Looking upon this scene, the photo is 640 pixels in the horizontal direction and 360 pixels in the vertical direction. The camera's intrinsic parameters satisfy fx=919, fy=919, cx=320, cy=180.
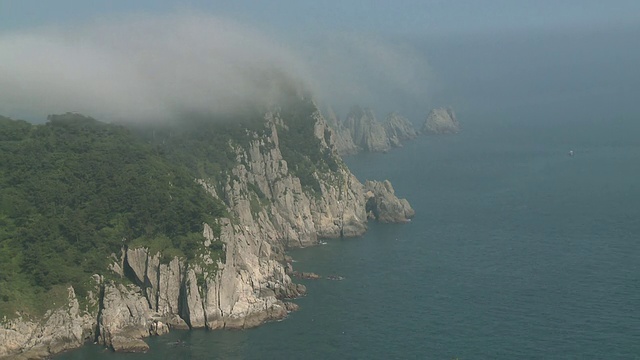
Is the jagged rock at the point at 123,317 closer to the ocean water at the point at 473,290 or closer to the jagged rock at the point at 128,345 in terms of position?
the jagged rock at the point at 128,345

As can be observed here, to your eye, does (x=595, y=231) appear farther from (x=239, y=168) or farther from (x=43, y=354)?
(x=43, y=354)

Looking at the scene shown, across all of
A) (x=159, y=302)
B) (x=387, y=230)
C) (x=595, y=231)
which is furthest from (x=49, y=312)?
(x=595, y=231)

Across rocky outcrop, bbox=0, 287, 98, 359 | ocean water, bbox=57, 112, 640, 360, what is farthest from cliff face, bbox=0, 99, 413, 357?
ocean water, bbox=57, 112, 640, 360

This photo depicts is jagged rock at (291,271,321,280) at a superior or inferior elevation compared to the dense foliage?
inferior

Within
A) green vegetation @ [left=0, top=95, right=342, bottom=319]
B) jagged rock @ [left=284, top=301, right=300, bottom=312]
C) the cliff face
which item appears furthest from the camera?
jagged rock @ [left=284, top=301, right=300, bottom=312]

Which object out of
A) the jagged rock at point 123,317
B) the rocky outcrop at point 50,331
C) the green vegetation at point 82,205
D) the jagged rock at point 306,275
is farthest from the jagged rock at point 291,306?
the rocky outcrop at point 50,331

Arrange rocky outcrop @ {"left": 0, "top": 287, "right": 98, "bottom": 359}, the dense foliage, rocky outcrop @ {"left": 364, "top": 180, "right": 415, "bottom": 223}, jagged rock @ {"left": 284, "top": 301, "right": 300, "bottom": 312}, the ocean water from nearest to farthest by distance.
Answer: rocky outcrop @ {"left": 0, "top": 287, "right": 98, "bottom": 359} → the ocean water → the dense foliage → jagged rock @ {"left": 284, "top": 301, "right": 300, "bottom": 312} → rocky outcrop @ {"left": 364, "top": 180, "right": 415, "bottom": 223}

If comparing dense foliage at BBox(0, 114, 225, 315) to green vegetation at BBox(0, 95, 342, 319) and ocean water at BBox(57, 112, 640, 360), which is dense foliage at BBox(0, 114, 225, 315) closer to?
green vegetation at BBox(0, 95, 342, 319)
